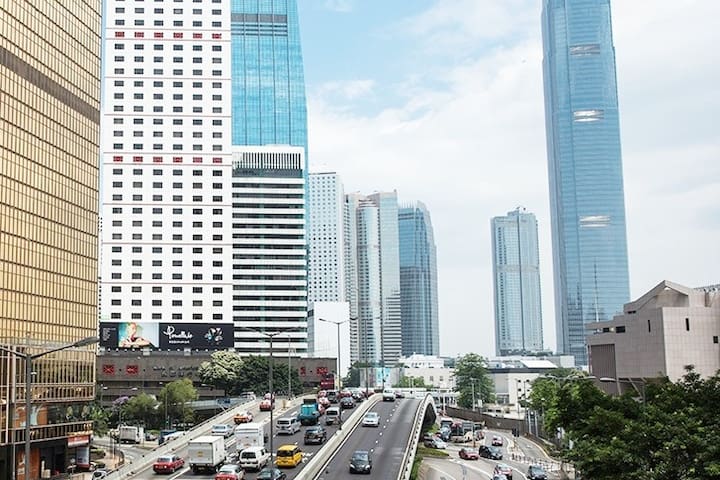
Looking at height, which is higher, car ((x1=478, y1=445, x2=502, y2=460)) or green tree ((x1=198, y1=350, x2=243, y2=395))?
green tree ((x1=198, y1=350, x2=243, y2=395))

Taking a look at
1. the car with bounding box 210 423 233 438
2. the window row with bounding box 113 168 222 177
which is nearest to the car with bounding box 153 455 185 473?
the car with bounding box 210 423 233 438

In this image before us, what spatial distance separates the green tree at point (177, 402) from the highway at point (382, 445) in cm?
3330

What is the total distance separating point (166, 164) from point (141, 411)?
201 ft

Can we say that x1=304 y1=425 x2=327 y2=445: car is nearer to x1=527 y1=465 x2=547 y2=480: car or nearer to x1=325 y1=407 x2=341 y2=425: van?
x1=325 y1=407 x2=341 y2=425: van

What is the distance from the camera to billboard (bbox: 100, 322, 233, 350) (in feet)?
536

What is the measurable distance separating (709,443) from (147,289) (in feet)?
471

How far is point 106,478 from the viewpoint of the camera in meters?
68.6

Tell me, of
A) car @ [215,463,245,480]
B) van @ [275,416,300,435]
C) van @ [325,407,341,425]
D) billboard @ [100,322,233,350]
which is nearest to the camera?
car @ [215,463,245,480]

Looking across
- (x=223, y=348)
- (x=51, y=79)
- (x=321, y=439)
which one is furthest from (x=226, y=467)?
(x=223, y=348)

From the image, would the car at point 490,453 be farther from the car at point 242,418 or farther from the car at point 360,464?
the car at point 360,464

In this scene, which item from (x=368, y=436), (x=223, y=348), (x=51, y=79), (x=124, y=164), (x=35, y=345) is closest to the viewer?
(x=35, y=345)

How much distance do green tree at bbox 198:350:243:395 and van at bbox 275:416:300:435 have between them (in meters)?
66.8

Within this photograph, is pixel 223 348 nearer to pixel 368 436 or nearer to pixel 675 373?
pixel 368 436

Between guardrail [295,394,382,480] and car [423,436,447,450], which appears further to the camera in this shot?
car [423,436,447,450]
